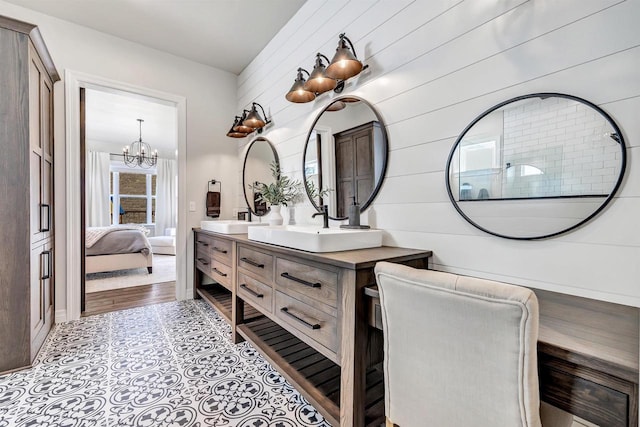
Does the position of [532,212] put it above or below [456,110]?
below

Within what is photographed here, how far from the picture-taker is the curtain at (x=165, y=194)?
24.5 feet

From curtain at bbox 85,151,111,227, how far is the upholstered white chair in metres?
7.66

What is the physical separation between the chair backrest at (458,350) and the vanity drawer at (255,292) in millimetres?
979

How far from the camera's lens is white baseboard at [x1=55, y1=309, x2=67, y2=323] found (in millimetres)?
2637

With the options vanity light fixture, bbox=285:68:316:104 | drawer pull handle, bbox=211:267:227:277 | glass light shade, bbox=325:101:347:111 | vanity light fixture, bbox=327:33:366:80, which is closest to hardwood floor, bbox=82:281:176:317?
drawer pull handle, bbox=211:267:227:277

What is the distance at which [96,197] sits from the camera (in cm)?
655

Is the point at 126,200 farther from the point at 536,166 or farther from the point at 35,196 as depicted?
the point at 536,166

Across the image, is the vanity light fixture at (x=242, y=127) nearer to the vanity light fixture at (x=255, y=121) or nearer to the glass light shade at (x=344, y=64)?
the vanity light fixture at (x=255, y=121)

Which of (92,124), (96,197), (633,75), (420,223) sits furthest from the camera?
(96,197)

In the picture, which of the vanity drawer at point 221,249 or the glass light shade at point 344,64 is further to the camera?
the vanity drawer at point 221,249

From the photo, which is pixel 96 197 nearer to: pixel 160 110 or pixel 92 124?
pixel 92 124

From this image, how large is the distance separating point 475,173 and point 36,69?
9.86 ft

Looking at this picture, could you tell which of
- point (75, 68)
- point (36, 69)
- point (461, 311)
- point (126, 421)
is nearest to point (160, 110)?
point (75, 68)

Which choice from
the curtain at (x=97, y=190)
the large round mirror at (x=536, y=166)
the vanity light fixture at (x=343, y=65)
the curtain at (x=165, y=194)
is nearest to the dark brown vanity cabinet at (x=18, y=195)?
the vanity light fixture at (x=343, y=65)
